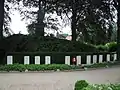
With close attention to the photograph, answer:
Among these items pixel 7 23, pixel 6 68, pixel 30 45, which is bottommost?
pixel 6 68

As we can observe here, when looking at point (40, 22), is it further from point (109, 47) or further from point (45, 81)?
point (45, 81)

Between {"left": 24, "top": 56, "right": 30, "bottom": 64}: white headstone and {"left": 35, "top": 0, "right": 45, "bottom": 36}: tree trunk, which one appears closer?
{"left": 24, "top": 56, "right": 30, "bottom": 64}: white headstone

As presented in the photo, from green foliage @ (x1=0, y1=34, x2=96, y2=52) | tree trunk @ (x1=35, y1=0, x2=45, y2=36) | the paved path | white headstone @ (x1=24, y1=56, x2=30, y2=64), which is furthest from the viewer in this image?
tree trunk @ (x1=35, y1=0, x2=45, y2=36)

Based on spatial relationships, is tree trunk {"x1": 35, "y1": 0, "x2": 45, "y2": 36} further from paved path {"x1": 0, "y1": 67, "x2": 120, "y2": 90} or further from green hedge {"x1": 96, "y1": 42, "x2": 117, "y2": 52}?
paved path {"x1": 0, "y1": 67, "x2": 120, "y2": 90}

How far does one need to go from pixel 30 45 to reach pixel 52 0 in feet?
17.4

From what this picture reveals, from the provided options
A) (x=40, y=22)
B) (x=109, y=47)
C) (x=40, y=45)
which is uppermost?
(x=40, y=22)

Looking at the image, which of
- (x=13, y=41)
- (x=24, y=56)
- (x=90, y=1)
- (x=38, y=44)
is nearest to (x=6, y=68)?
(x=24, y=56)

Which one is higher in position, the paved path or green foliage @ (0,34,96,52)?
green foliage @ (0,34,96,52)

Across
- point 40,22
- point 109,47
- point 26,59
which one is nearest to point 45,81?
point 26,59

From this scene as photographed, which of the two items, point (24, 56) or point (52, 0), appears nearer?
point (24, 56)

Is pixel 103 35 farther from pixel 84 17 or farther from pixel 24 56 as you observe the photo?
pixel 24 56

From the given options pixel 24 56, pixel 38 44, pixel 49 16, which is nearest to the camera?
pixel 24 56

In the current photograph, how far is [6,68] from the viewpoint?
624 inches

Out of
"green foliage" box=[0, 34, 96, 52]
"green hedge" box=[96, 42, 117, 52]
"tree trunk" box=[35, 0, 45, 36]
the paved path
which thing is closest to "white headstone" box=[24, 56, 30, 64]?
"green foliage" box=[0, 34, 96, 52]
